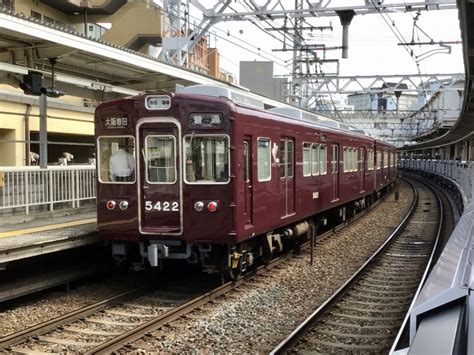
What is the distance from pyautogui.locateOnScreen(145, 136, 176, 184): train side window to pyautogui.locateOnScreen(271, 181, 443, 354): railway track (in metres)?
2.96

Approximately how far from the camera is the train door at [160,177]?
8164mm

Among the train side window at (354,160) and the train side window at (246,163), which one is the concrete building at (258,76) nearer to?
the train side window at (354,160)

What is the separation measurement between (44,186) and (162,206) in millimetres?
3387

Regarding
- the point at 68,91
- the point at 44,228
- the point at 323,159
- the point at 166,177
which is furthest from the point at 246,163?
the point at 68,91

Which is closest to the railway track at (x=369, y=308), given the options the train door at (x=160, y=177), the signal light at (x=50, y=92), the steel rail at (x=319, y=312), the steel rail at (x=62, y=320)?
the steel rail at (x=319, y=312)

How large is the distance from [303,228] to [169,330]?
5.62m

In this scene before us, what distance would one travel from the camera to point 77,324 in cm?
682

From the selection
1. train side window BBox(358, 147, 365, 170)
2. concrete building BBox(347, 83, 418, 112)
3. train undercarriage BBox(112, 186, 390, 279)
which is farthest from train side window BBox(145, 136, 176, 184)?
concrete building BBox(347, 83, 418, 112)

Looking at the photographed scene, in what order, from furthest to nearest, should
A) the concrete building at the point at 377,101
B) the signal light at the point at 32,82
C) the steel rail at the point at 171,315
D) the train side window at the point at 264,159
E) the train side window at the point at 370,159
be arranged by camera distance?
the concrete building at the point at 377,101 → the train side window at the point at 370,159 → the signal light at the point at 32,82 → the train side window at the point at 264,159 → the steel rail at the point at 171,315

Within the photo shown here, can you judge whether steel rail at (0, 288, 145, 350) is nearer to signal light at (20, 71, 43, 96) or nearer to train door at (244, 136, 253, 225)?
train door at (244, 136, 253, 225)

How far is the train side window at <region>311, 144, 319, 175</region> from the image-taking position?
1196 centimetres

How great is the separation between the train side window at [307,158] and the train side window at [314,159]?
0.17m

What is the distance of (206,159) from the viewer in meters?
8.10

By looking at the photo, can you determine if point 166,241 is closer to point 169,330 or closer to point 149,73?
point 169,330
